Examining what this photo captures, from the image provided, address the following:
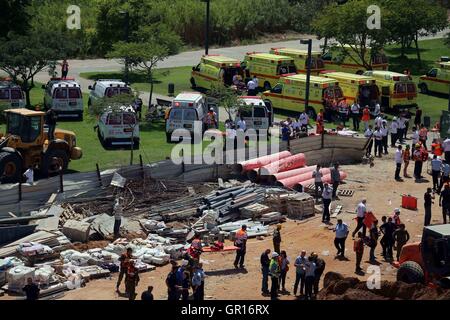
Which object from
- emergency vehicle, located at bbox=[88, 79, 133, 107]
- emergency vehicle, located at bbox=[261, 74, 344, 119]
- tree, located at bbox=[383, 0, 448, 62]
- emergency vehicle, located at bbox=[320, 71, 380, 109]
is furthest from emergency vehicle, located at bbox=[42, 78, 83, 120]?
tree, located at bbox=[383, 0, 448, 62]

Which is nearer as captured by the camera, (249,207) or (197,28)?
(249,207)

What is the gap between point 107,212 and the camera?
30.5 m

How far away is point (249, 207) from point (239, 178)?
3249mm

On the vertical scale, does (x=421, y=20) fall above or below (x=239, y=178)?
above

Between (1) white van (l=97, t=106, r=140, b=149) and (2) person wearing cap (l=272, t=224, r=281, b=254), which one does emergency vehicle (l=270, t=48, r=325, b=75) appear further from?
(2) person wearing cap (l=272, t=224, r=281, b=254)

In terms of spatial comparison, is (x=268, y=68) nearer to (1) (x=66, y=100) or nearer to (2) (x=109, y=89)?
(2) (x=109, y=89)

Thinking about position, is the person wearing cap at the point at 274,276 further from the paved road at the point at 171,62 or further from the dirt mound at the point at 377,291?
the paved road at the point at 171,62

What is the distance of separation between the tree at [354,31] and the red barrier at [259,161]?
19.0 m

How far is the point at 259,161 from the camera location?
113 ft

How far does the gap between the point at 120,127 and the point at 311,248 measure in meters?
12.2

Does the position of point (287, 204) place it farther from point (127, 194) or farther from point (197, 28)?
point (197, 28)
